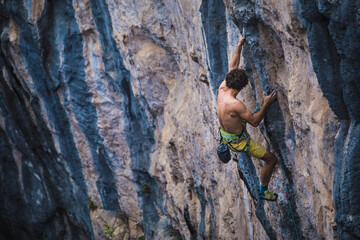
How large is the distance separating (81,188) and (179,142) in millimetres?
3970

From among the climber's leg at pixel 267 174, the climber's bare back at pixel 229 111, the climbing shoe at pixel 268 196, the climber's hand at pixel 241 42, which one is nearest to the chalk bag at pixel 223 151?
the climber's bare back at pixel 229 111

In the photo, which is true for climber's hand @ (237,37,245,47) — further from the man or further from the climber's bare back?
the climber's bare back

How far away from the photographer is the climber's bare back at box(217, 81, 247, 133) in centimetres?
467

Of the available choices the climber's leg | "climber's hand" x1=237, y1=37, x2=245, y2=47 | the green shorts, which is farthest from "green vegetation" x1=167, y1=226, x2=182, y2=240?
"climber's hand" x1=237, y1=37, x2=245, y2=47

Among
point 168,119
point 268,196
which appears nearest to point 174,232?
point 168,119

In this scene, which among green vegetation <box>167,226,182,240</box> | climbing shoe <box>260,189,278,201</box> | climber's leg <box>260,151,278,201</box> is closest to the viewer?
climber's leg <box>260,151,278,201</box>

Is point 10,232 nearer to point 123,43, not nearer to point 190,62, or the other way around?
point 123,43

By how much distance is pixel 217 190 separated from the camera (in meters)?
6.91

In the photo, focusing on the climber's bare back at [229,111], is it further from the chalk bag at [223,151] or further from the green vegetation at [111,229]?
the green vegetation at [111,229]

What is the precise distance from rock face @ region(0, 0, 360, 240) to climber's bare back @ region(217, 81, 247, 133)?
0.37 metres

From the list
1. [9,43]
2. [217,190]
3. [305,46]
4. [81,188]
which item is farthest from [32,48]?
[305,46]

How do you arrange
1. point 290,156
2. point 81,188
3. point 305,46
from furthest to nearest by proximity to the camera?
point 81,188 < point 290,156 < point 305,46

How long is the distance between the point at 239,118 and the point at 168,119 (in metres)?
3.13

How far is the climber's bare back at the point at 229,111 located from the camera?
15.3 ft
